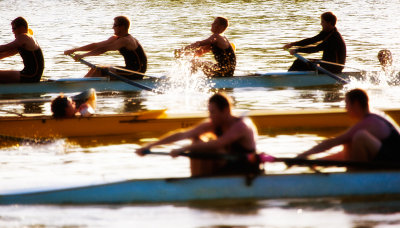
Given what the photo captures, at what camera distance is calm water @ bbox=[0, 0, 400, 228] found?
7.05 m

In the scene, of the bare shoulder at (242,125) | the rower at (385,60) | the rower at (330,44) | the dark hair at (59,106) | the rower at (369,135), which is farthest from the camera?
the rower at (385,60)

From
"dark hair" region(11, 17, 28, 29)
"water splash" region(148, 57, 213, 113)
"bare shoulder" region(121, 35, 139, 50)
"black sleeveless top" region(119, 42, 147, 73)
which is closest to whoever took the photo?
"dark hair" region(11, 17, 28, 29)

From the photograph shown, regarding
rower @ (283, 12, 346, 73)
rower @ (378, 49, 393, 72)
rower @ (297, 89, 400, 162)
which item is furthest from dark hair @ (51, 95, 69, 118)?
rower @ (378, 49, 393, 72)

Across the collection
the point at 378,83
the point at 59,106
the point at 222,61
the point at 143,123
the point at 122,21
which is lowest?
the point at 378,83

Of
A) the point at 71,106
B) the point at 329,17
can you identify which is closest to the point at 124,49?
the point at 329,17

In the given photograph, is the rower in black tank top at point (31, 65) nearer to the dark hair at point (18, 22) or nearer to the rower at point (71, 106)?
the dark hair at point (18, 22)

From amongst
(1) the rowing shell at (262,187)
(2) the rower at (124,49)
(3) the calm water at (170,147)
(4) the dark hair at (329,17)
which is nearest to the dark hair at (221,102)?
(1) the rowing shell at (262,187)

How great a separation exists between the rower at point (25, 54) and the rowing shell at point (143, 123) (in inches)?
135

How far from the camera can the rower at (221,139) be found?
7.04 metres

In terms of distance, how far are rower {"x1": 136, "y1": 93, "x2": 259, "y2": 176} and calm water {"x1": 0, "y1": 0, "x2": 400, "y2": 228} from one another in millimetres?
350

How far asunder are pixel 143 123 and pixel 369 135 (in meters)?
3.67

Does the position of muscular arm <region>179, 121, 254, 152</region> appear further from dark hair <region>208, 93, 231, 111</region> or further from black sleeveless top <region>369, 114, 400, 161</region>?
black sleeveless top <region>369, 114, 400, 161</region>

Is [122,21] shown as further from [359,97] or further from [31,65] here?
[359,97]

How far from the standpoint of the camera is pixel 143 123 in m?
9.98
